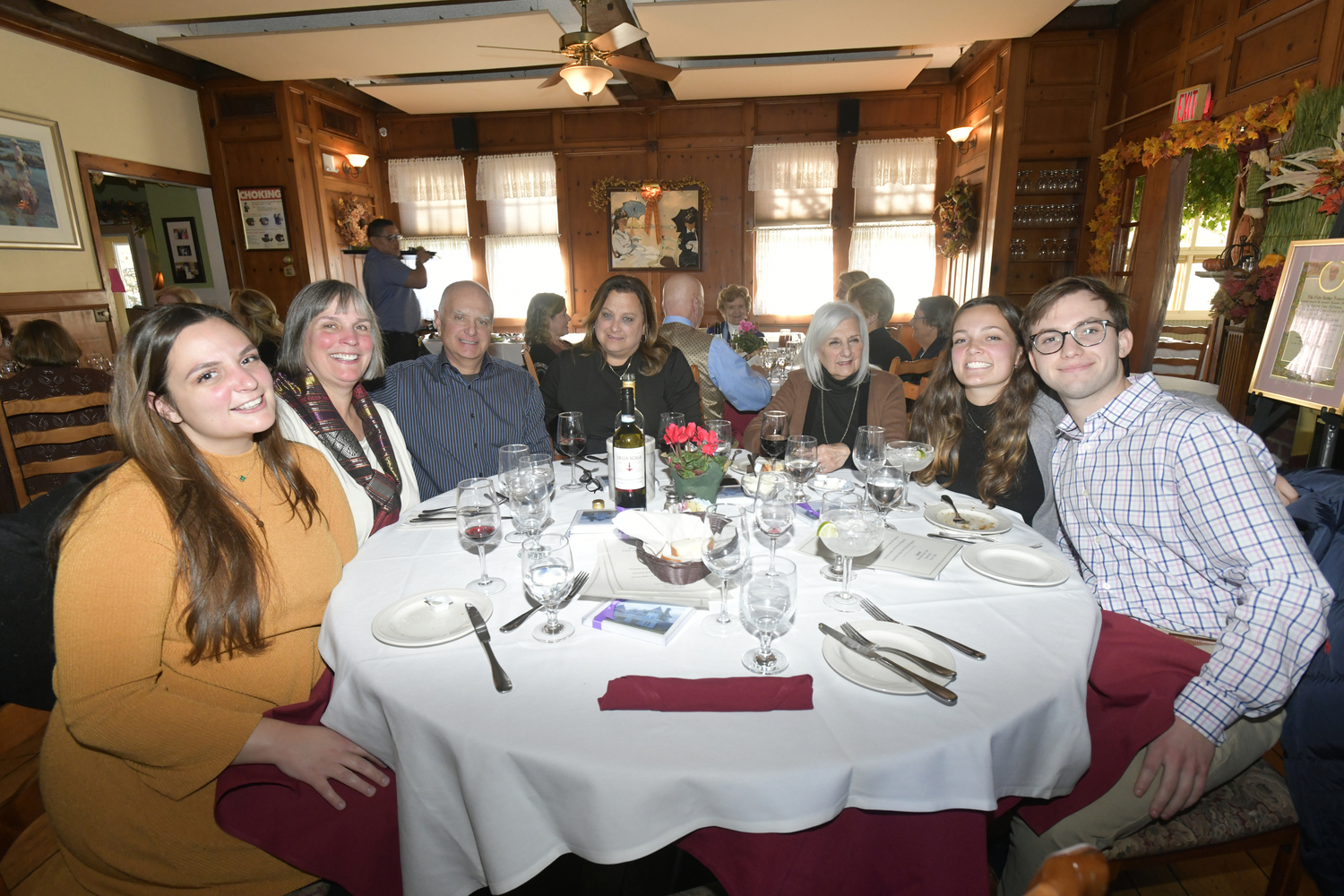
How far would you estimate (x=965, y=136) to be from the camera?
7160 millimetres

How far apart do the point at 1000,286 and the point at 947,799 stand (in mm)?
6756

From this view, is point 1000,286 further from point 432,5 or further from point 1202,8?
point 432,5

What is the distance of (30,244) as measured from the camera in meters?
5.19

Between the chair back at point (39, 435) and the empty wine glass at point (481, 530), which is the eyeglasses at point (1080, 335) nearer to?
the empty wine glass at point (481, 530)

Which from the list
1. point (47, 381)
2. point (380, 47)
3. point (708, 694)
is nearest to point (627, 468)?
point (708, 694)

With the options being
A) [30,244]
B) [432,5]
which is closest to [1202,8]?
[432,5]

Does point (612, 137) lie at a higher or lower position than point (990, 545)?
higher

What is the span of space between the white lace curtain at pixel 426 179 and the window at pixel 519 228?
1.09 ft

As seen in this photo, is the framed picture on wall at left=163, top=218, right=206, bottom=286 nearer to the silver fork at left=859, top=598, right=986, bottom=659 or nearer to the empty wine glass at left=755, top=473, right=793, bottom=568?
the empty wine glass at left=755, top=473, right=793, bottom=568

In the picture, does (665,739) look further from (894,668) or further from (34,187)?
(34,187)

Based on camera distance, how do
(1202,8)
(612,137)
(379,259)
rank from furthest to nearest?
1. (612,137)
2. (379,259)
3. (1202,8)

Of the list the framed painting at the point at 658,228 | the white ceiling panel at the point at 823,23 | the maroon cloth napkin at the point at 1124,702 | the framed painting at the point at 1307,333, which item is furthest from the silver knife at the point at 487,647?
the framed painting at the point at 658,228

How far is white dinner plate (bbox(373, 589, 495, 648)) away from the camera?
1.15m

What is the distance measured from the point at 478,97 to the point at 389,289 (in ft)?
8.97
